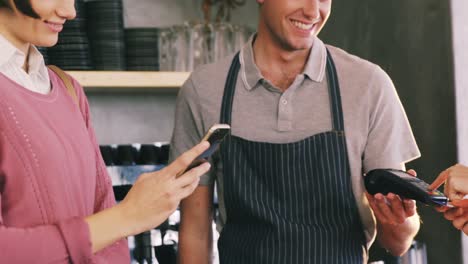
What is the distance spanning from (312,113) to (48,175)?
0.71 meters

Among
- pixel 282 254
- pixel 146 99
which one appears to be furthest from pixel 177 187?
pixel 146 99

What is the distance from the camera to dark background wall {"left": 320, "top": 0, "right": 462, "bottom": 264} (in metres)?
1.89

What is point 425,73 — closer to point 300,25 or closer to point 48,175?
point 300,25

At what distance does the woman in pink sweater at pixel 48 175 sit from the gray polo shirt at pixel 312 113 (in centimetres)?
47

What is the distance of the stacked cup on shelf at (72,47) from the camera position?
2.15 meters

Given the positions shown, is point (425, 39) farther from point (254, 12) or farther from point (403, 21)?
point (254, 12)

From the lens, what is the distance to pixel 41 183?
1.13m

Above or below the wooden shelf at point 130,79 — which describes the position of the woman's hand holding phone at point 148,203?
above

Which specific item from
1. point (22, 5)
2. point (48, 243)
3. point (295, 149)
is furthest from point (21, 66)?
point (295, 149)

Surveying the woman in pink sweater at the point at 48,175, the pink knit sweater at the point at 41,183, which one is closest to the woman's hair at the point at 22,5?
the woman in pink sweater at the point at 48,175

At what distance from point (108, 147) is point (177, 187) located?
3.78 ft

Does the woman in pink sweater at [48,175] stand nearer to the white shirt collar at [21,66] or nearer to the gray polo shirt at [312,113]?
the white shirt collar at [21,66]

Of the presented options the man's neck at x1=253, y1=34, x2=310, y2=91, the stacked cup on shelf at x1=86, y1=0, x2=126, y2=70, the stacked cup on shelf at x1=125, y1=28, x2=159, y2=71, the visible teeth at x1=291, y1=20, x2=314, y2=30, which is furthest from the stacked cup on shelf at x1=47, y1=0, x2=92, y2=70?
the visible teeth at x1=291, y1=20, x2=314, y2=30

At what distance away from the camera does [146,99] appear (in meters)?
2.58
